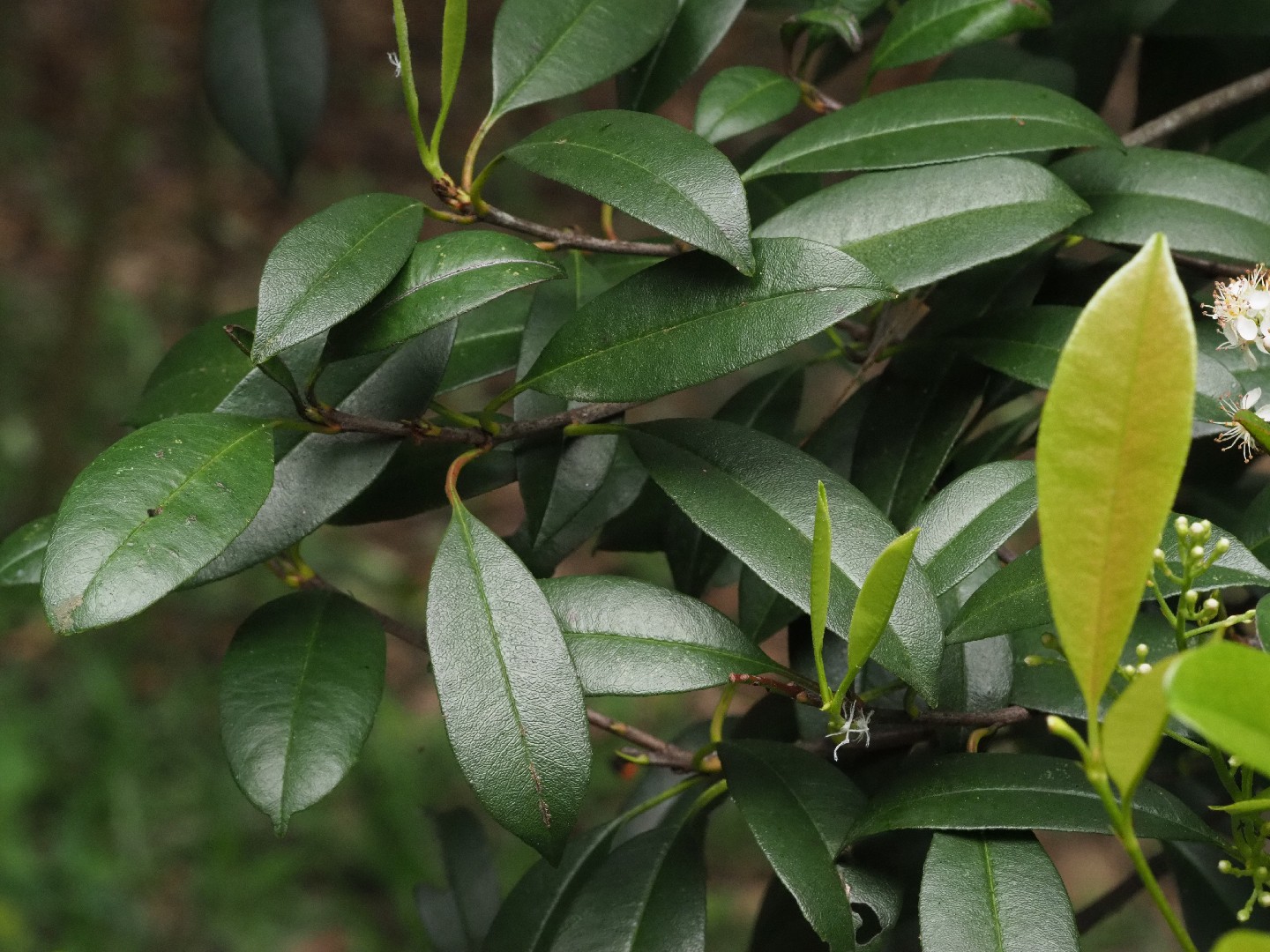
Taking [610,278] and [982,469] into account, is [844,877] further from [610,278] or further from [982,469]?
[610,278]

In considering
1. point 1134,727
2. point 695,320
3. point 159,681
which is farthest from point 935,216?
point 159,681

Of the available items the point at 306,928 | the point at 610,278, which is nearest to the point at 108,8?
the point at 306,928

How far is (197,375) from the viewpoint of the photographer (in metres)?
0.74

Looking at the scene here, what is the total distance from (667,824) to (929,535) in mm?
236

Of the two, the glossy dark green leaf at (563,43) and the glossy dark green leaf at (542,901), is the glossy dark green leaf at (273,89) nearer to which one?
the glossy dark green leaf at (563,43)

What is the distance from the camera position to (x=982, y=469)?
2.02 ft

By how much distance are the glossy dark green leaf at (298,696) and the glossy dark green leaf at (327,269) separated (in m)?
0.19

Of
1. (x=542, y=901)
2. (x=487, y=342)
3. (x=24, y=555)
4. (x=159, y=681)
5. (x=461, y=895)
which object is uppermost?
(x=487, y=342)

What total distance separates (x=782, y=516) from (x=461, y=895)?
0.50 meters

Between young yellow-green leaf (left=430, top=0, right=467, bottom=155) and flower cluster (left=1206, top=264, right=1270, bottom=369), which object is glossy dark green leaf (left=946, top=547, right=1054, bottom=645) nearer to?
flower cluster (left=1206, top=264, right=1270, bottom=369)

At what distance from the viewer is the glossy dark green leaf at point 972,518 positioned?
572 millimetres

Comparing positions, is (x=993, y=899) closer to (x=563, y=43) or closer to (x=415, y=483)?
(x=415, y=483)

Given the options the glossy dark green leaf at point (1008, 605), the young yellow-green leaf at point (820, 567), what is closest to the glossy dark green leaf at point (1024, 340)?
the glossy dark green leaf at point (1008, 605)

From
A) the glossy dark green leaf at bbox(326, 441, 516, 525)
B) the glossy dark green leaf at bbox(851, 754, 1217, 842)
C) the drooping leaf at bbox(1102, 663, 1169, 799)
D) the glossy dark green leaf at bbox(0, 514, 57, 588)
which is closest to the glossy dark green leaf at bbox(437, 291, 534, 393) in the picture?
the glossy dark green leaf at bbox(326, 441, 516, 525)
